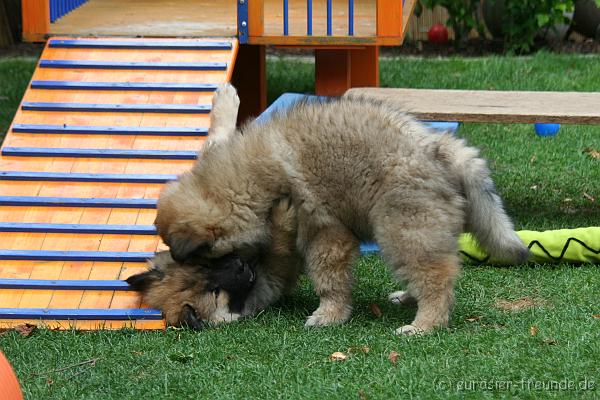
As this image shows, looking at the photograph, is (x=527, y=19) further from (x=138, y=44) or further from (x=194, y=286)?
(x=194, y=286)

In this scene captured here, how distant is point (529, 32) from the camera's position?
12.2 metres

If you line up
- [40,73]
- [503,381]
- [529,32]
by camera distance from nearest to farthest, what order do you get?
[503,381] → [40,73] → [529,32]

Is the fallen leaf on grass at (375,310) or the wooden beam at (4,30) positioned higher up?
the wooden beam at (4,30)

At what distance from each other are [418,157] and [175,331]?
5.17 ft

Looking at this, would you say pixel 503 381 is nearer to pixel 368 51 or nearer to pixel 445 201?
pixel 445 201

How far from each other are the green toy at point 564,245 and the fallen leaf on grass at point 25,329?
8.61 feet

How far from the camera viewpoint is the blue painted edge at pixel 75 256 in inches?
222

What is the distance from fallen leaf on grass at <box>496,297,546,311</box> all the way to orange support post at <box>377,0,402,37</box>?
2.79 metres

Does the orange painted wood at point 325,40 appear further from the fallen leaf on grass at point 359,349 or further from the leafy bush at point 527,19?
the leafy bush at point 527,19

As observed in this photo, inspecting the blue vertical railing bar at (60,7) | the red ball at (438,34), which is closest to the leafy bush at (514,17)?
the red ball at (438,34)

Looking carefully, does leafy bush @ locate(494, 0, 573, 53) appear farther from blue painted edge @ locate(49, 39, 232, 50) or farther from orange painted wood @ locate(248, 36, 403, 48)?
blue painted edge @ locate(49, 39, 232, 50)

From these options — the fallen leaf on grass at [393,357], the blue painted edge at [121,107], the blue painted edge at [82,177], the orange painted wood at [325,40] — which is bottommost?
the fallen leaf on grass at [393,357]

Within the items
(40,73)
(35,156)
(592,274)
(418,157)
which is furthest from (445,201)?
(40,73)

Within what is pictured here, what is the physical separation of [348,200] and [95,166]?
79.6 inches
